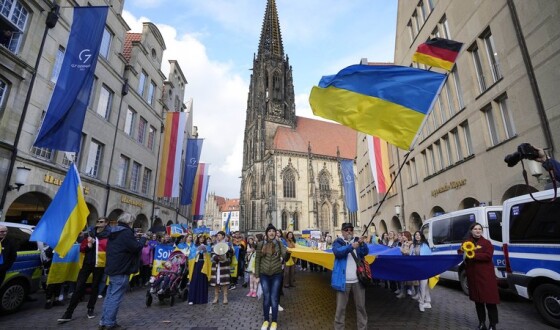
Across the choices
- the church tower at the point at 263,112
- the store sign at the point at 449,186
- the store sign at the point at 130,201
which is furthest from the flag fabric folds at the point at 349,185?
the church tower at the point at 263,112

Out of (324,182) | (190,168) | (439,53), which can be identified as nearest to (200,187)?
(190,168)

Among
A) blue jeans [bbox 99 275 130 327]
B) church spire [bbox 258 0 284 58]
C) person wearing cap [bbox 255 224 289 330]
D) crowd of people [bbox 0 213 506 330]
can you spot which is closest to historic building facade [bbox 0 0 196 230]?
crowd of people [bbox 0 213 506 330]

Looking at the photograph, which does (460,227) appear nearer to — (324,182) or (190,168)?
(190,168)

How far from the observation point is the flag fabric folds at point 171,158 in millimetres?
18562

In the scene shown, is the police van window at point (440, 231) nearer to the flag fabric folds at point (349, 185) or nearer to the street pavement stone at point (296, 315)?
the street pavement stone at point (296, 315)

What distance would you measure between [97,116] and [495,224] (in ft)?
59.0

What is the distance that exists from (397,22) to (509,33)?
12712 mm

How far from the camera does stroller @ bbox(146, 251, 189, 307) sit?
8047mm

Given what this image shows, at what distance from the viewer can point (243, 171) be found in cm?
6122

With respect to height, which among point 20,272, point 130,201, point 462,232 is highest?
point 130,201

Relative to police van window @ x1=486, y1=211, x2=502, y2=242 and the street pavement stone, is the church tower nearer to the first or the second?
the street pavement stone

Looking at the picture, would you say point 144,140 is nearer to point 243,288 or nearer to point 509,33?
point 243,288

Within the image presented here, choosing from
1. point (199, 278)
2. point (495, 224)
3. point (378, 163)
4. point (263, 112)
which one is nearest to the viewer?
point (495, 224)

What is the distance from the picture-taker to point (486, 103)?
12.1 m
